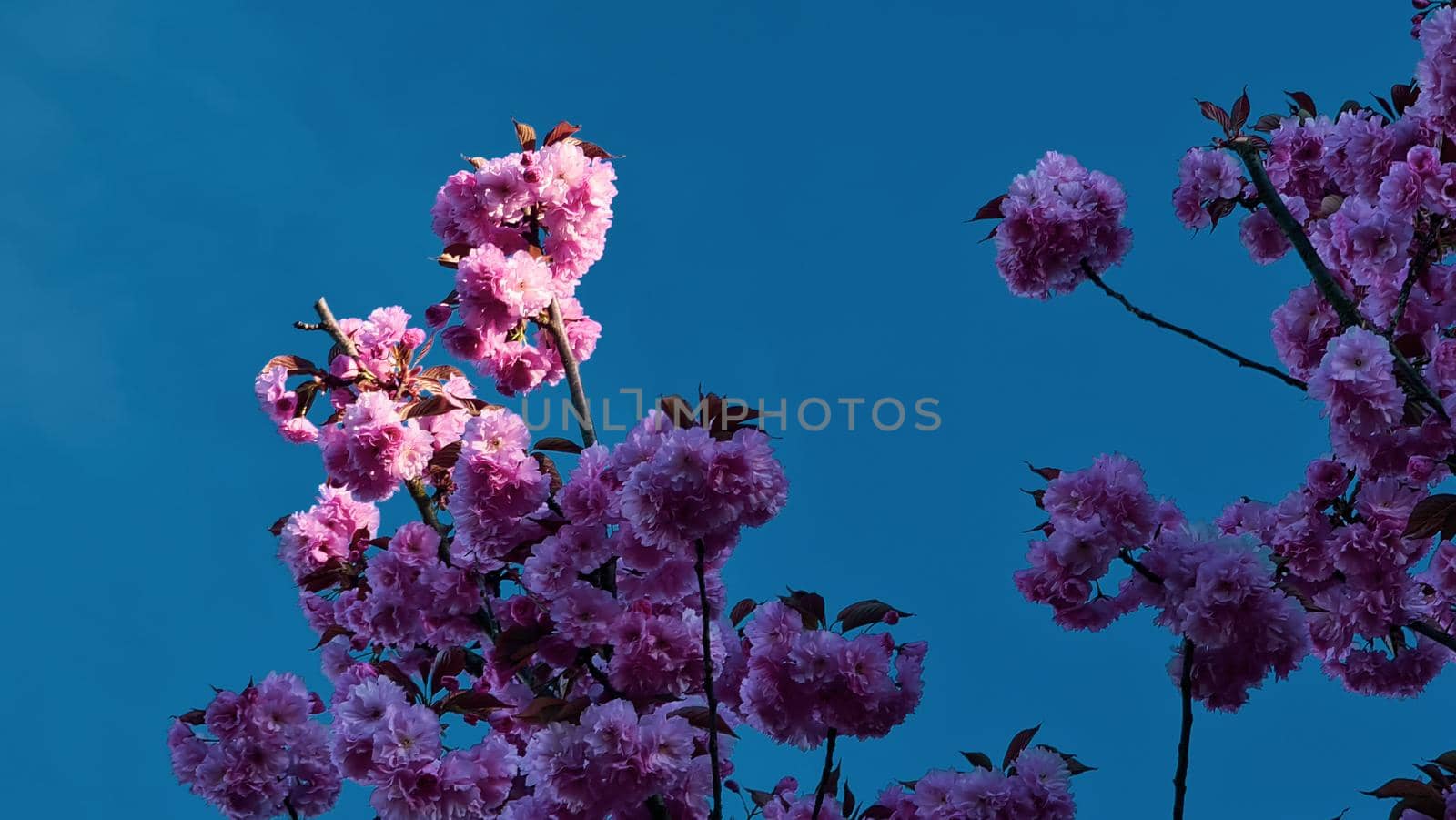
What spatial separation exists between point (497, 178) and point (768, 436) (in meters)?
2.13

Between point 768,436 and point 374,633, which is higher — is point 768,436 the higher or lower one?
the lower one

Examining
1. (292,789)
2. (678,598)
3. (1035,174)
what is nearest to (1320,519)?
(1035,174)

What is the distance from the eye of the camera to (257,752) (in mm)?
3885

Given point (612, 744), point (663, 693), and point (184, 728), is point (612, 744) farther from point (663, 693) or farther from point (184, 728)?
point (184, 728)

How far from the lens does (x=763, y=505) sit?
270 cm

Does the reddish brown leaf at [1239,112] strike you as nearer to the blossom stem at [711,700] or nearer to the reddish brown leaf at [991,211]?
the reddish brown leaf at [991,211]

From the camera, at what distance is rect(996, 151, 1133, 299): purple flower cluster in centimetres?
397

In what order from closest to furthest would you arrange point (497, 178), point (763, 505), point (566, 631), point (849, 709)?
point (763, 505) → point (849, 709) → point (566, 631) → point (497, 178)

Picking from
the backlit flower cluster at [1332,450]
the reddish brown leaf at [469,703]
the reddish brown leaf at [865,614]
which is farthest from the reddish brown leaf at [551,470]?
the backlit flower cluster at [1332,450]

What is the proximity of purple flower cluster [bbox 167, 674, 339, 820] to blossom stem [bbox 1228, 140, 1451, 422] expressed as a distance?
363cm

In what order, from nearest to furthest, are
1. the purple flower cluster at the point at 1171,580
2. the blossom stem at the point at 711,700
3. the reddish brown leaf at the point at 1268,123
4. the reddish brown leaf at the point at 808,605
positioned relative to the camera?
the blossom stem at the point at 711,700, the purple flower cluster at the point at 1171,580, the reddish brown leaf at the point at 808,605, the reddish brown leaf at the point at 1268,123

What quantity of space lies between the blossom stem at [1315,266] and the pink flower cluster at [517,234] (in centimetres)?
241

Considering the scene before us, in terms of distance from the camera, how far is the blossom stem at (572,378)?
13.0ft

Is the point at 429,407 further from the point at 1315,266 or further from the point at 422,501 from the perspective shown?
the point at 1315,266
